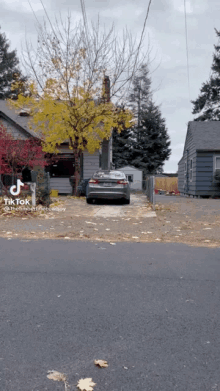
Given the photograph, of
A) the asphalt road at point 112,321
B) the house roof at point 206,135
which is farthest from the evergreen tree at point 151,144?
the asphalt road at point 112,321

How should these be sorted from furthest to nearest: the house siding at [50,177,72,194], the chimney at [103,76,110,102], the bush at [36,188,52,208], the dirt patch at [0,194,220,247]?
1. the house siding at [50,177,72,194]
2. the chimney at [103,76,110,102]
3. the bush at [36,188,52,208]
4. the dirt patch at [0,194,220,247]

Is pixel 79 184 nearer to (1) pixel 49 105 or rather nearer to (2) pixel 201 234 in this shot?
(1) pixel 49 105

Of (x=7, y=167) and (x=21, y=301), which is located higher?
(x=7, y=167)

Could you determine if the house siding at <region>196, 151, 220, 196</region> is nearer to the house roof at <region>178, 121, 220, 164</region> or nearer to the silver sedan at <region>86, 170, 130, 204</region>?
the house roof at <region>178, 121, 220, 164</region>

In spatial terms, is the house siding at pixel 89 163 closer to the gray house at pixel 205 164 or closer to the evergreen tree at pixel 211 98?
the gray house at pixel 205 164

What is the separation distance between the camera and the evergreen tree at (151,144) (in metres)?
46.6

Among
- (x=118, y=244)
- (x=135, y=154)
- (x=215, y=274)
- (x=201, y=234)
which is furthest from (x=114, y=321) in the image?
(x=135, y=154)

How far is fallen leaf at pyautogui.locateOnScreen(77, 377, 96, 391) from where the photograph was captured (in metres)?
2.39

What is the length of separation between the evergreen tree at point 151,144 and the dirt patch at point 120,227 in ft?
115

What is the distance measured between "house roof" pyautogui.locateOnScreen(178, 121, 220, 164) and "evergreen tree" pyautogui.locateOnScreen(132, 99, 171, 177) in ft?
73.7

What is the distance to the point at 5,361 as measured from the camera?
2682 millimetres

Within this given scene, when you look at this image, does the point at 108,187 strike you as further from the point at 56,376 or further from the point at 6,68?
the point at 6,68

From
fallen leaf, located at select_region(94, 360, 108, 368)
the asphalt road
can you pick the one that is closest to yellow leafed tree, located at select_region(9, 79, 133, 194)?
the asphalt road

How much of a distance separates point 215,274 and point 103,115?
14.7 metres
